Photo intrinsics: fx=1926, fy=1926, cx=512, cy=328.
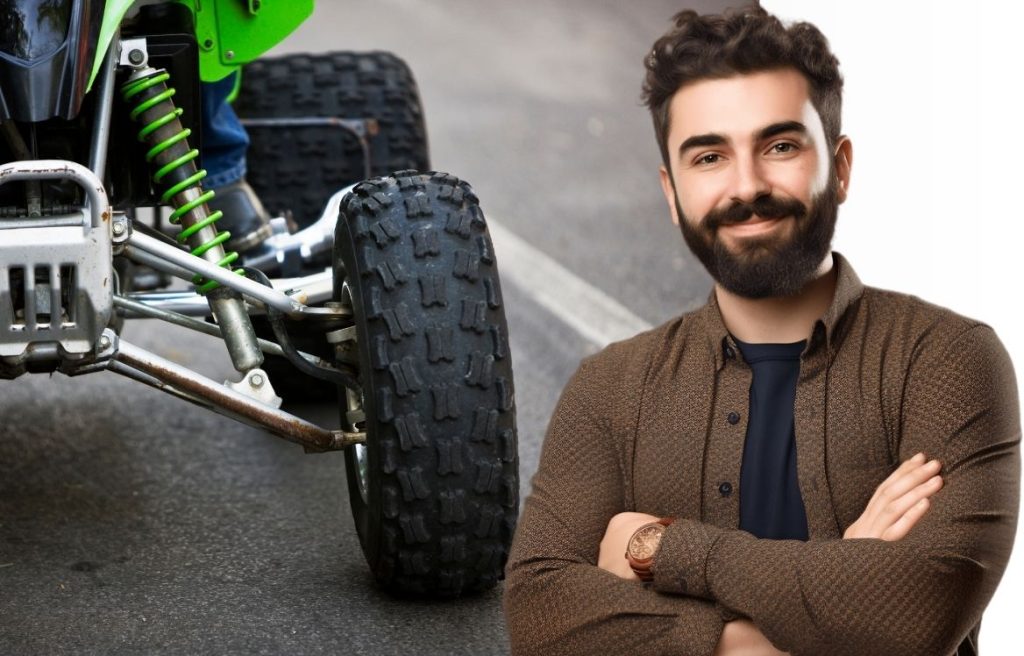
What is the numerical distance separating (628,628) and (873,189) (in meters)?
1.45

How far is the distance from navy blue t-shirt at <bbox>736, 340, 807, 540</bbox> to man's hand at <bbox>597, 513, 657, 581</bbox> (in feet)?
0.48

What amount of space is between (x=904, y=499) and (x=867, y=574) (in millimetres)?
110

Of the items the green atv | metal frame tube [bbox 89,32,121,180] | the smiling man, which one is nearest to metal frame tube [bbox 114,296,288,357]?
the green atv

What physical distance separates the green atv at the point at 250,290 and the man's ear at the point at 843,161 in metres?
1.31

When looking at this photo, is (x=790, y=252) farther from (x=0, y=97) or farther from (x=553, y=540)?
(x=0, y=97)

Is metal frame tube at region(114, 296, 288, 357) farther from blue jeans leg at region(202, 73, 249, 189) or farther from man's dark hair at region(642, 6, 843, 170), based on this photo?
man's dark hair at region(642, 6, 843, 170)

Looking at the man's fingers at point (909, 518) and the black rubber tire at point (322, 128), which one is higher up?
the man's fingers at point (909, 518)

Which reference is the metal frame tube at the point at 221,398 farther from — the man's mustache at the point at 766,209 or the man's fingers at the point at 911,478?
the man's fingers at the point at 911,478

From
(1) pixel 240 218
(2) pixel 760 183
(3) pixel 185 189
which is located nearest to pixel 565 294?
(1) pixel 240 218

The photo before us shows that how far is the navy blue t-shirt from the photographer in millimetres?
2635

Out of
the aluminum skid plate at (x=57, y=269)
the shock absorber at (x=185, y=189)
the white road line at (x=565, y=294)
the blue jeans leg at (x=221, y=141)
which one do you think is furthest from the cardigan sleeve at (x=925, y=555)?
the white road line at (x=565, y=294)

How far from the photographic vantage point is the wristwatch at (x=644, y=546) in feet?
8.69

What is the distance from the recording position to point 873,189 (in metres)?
3.78

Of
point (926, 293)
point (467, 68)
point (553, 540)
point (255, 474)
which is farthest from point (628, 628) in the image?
point (467, 68)
